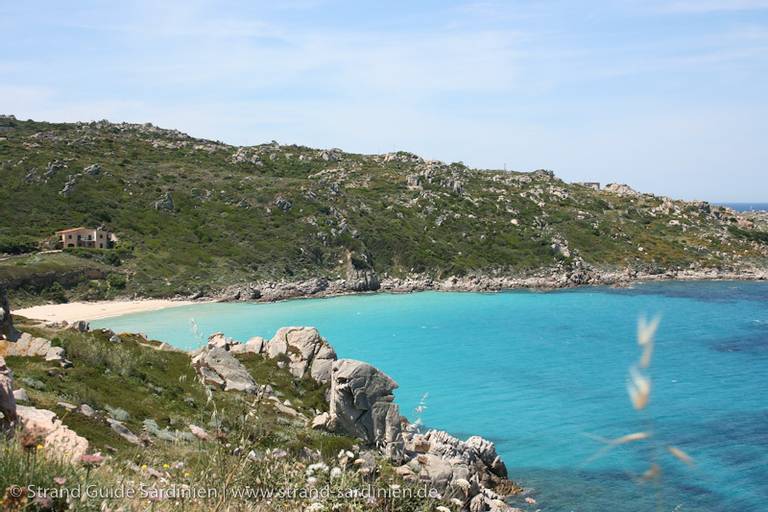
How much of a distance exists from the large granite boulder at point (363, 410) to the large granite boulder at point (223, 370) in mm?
3484

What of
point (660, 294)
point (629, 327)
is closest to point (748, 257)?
point (660, 294)

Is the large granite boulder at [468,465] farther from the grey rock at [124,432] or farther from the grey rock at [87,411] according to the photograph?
the grey rock at [87,411]

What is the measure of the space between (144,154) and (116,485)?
411 ft

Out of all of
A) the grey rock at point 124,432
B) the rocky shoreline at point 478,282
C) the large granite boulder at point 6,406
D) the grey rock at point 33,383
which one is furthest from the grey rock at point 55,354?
the rocky shoreline at point 478,282

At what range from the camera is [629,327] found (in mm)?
63406

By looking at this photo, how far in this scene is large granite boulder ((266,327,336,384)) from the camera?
91.6 feet

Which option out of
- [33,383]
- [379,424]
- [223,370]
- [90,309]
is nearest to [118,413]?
[33,383]

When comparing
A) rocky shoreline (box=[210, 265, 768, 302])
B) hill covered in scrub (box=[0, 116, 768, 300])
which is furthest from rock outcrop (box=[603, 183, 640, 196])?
rocky shoreline (box=[210, 265, 768, 302])

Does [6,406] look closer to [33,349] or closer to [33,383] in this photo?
[33,383]

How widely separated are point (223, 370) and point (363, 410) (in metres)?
6.64

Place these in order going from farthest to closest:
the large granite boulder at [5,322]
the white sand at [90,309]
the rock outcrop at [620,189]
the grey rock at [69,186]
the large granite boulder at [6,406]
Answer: the rock outcrop at [620,189] < the grey rock at [69,186] < the white sand at [90,309] < the large granite boulder at [5,322] < the large granite boulder at [6,406]

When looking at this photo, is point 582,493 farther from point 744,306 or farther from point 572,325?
point 744,306

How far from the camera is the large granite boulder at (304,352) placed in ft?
91.6

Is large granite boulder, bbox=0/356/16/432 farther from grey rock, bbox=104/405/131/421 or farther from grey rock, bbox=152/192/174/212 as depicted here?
grey rock, bbox=152/192/174/212
